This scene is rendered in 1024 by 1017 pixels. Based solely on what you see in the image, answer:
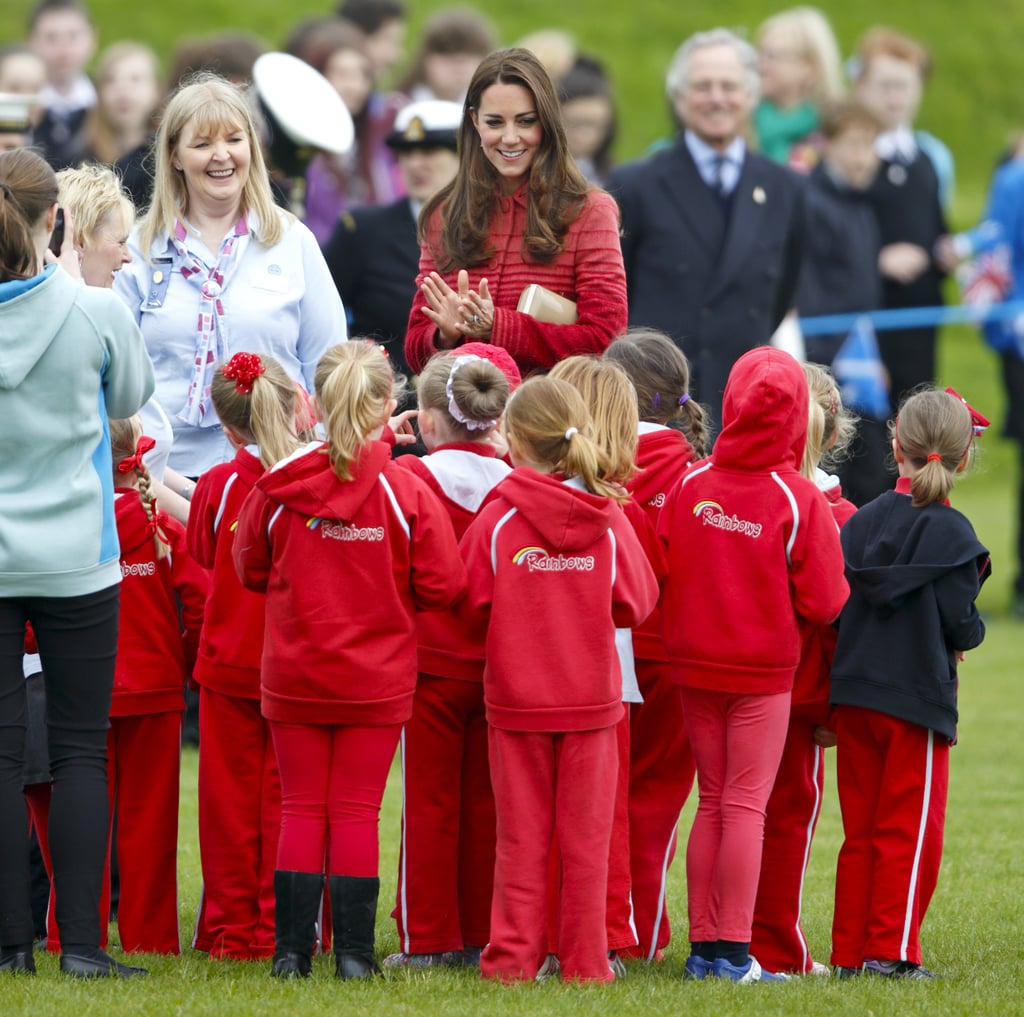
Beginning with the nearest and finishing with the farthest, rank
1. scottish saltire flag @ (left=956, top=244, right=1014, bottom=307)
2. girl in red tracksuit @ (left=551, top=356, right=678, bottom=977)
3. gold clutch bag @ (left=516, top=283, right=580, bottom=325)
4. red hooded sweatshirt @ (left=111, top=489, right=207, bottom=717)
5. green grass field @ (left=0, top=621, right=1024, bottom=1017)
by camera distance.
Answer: green grass field @ (left=0, top=621, right=1024, bottom=1017), girl in red tracksuit @ (left=551, top=356, right=678, bottom=977), red hooded sweatshirt @ (left=111, top=489, right=207, bottom=717), gold clutch bag @ (left=516, top=283, right=580, bottom=325), scottish saltire flag @ (left=956, top=244, right=1014, bottom=307)

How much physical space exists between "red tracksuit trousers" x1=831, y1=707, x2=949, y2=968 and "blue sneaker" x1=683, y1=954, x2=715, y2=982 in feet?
1.31

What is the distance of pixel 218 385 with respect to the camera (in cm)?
544

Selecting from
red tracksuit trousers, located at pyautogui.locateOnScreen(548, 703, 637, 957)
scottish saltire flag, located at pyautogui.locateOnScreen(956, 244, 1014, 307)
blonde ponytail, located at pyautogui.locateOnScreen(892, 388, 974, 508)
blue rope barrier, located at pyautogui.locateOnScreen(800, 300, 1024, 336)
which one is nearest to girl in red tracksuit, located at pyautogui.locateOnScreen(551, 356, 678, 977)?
red tracksuit trousers, located at pyautogui.locateOnScreen(548, 703, 637, 957)

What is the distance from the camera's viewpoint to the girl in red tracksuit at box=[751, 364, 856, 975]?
5590mm

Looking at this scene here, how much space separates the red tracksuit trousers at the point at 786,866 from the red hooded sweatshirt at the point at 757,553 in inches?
16.0

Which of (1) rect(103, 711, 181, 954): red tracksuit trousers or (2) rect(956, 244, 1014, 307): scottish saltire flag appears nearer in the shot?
(1) rect(103, 711, 181, 954): red tracksuit trousers

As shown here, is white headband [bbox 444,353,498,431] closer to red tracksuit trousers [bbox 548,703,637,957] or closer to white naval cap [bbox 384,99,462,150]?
red tracksuit trousers [bbox 548,703,637,957]

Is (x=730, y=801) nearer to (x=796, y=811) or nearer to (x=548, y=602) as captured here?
(x=796, y=811)

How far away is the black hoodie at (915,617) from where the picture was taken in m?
5.38

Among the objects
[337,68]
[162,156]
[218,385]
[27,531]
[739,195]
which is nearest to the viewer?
[27,531]

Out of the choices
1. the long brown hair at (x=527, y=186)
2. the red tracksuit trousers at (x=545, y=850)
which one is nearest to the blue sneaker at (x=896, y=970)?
the red tracksuit trousers at (x=545, y=850)

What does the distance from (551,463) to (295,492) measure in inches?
26.5

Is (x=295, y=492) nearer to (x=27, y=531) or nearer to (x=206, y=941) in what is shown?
(x=27, y=531)

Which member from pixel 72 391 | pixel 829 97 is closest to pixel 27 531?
pixel 72 391
